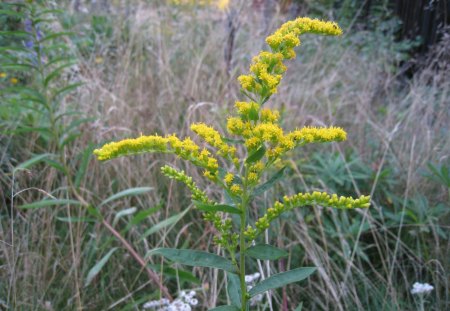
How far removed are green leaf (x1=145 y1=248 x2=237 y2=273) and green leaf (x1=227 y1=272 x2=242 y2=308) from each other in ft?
0.27

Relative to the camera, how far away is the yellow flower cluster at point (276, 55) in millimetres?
1250

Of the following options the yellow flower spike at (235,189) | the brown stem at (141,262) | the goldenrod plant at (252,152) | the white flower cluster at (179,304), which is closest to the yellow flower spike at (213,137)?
the goldenrod plant at (252,152)

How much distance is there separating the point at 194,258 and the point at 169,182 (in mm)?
1668

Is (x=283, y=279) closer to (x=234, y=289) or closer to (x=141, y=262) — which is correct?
(x=234, y=289)

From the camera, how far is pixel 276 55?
1.26m

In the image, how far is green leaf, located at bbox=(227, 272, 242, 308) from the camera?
1.28 meters

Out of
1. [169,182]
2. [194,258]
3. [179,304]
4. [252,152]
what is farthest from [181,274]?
[169,182]

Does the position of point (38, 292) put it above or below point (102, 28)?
below

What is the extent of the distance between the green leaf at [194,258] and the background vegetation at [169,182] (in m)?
0.60

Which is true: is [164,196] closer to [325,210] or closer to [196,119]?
[196,119]

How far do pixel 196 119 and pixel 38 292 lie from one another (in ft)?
5.06

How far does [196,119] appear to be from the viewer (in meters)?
3.15

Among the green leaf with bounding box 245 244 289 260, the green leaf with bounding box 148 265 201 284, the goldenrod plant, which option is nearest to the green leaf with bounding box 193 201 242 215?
the goldenrod plant

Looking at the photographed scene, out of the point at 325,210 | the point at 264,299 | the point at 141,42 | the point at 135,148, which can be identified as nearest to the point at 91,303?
the point at 264,299
